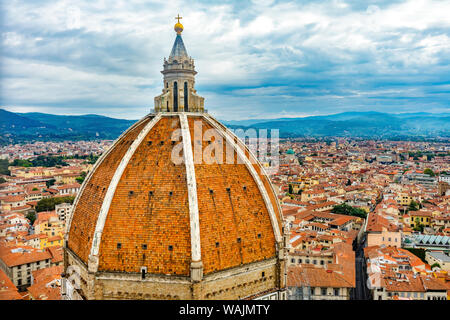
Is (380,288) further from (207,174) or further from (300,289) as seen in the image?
(207,174)

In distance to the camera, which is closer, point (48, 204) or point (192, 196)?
point (192, 196)

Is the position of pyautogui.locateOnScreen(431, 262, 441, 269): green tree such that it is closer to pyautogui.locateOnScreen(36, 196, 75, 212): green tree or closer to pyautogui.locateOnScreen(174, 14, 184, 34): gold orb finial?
pyautogui.locateOnScreen(174, 14, 184, 34): gold orb finial

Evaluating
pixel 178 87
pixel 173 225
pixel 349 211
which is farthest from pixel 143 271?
pixel 349 211

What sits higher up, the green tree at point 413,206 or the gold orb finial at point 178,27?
the gold orb finial at point 178,27

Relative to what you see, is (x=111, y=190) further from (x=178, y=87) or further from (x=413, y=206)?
(x=413, y=206)

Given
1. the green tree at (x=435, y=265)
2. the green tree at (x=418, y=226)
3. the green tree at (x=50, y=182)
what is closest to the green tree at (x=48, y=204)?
the green tree at (x=50, y=182)

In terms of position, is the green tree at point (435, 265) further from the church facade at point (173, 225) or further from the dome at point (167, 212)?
the dome at point (167, 212)

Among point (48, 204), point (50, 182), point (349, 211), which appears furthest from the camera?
point (50, 182)
